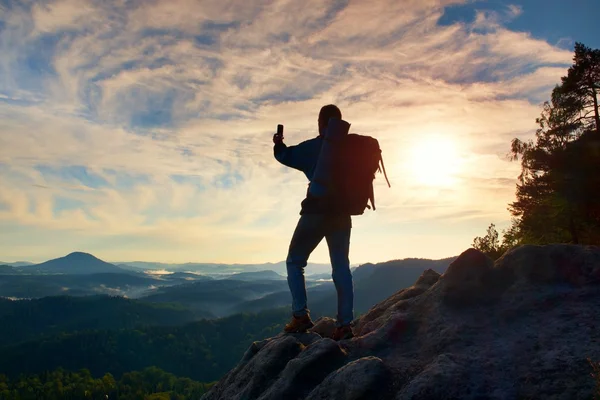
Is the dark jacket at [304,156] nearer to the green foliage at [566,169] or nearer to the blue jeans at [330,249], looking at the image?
the blue jeans at [330,249]

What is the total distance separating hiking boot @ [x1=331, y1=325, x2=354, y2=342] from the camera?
348 inches

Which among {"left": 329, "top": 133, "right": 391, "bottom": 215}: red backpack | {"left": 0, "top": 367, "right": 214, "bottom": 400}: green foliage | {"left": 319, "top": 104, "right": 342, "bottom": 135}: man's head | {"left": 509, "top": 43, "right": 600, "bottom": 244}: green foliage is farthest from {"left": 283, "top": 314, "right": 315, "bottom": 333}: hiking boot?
{"left": 0, "top": 367, "right": 214, "bottom": 400}: green foliage

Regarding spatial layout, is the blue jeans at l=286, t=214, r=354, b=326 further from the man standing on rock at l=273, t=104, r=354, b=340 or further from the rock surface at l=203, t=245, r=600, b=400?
the rock surface at l=203, t=245, r=600, b=400

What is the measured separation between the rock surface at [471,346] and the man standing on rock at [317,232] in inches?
34.2

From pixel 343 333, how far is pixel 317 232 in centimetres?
217

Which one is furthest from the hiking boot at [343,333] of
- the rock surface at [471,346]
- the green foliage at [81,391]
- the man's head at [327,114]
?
the green foliage at [81,391]

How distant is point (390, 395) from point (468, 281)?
142 inches

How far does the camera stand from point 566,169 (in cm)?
3195

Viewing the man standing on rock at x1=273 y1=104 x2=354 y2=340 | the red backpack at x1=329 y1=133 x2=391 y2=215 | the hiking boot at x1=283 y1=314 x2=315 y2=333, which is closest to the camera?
the red backpack at x1=329 y1=133 x2=391 y2=215

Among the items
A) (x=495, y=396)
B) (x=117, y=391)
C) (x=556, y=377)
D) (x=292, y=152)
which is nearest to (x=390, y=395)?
(x=495, y=396)

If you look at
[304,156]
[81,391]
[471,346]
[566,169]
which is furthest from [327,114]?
[81,391]

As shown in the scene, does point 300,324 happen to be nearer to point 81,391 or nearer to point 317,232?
point 317,232

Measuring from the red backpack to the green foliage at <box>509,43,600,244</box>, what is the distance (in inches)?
1051

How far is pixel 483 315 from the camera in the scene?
800 cm
